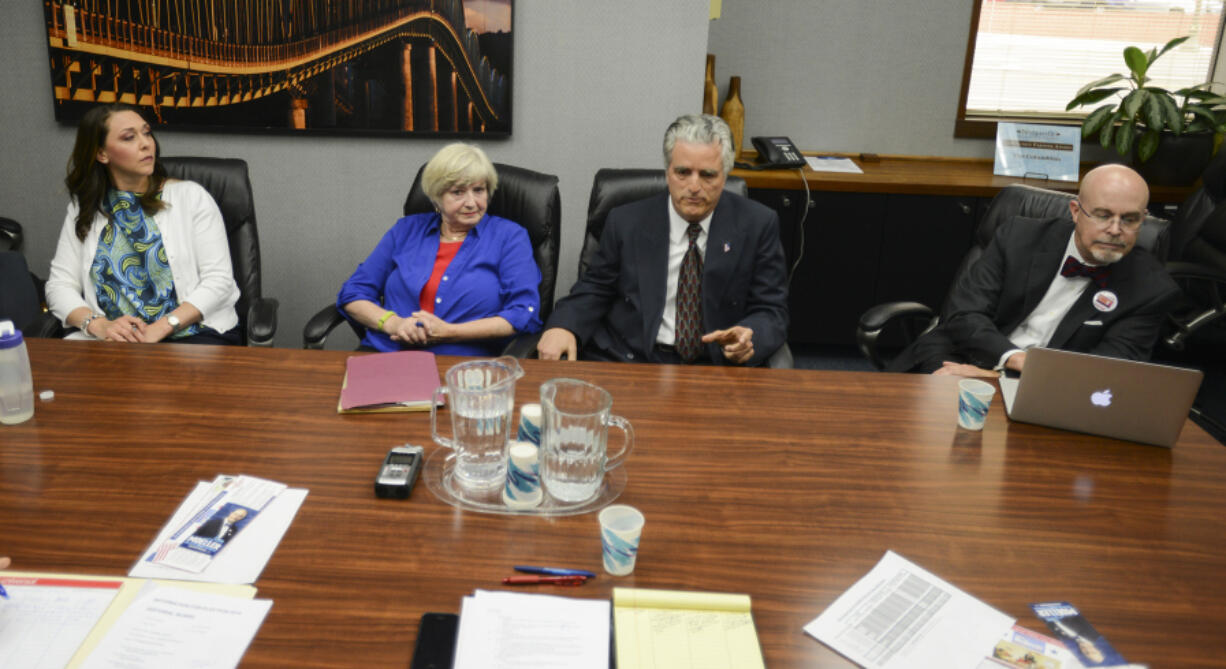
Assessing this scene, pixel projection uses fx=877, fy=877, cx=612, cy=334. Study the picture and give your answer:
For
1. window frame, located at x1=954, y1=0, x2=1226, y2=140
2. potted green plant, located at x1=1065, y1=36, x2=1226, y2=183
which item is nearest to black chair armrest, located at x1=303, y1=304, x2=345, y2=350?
window frame, located at x1=954, y1=0, x2=1226, y2=140

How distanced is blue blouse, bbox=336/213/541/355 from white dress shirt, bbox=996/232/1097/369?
4.61 feet

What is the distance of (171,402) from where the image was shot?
65.9 inches

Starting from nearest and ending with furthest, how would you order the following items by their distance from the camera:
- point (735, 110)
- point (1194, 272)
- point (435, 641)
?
point (435, 641)
point (1194, 272)
point (735, 110)

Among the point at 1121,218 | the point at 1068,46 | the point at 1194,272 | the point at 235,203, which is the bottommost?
the point at 1194,272

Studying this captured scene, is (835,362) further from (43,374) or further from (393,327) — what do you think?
(43,374)

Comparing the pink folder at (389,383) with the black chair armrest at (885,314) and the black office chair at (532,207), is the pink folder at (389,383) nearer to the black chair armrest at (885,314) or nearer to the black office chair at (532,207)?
the black office chair at (532,207)

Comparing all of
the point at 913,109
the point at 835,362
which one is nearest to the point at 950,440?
the point at 835,362

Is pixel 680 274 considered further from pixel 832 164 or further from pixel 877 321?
pixel 832 164

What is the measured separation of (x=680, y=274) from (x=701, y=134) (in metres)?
0.39

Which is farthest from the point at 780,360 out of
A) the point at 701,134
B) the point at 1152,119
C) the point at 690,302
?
the point at 1152,119

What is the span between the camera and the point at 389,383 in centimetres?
174

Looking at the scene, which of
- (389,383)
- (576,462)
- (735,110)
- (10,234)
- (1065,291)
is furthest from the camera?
(735,110)

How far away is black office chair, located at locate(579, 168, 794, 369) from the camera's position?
2582mm

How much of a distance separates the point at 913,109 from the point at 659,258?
2193mm
